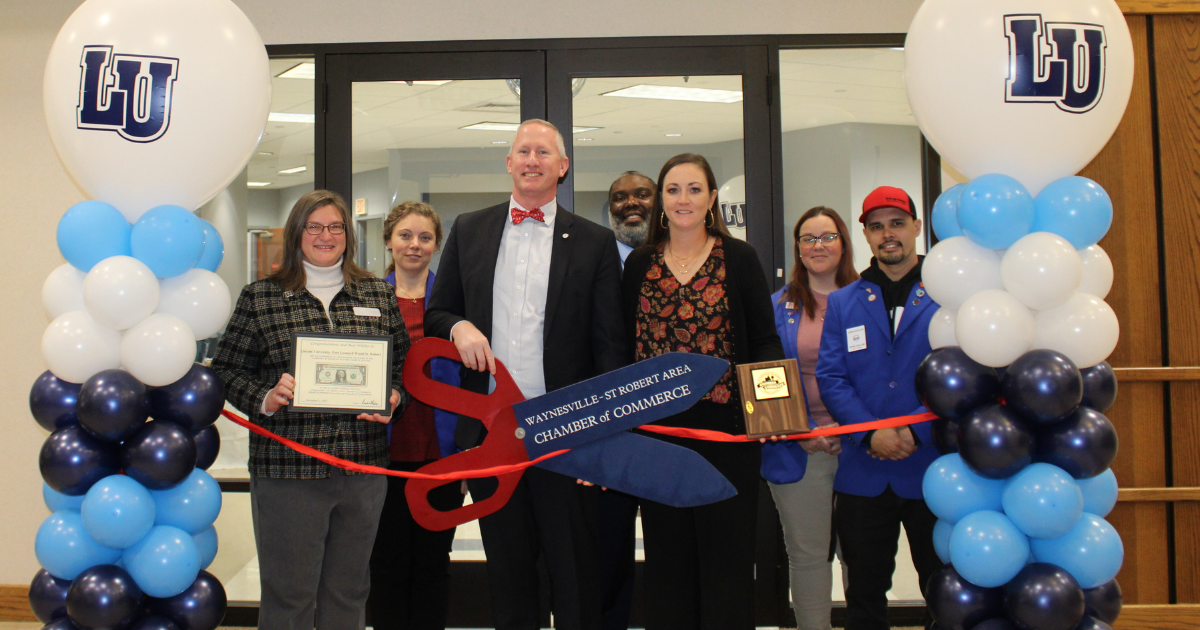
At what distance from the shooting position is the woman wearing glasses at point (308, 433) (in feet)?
6.96

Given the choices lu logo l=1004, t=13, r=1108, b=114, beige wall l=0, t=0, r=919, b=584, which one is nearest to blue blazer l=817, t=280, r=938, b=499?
lu logo l=1004, t=13, r=1108, b=114

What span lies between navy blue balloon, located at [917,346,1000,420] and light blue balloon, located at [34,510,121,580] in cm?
205

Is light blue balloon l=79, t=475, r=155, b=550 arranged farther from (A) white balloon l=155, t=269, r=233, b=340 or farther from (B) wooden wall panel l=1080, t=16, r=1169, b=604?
(B) wooden wall panel l=1080, t=16, r=1169, b=604

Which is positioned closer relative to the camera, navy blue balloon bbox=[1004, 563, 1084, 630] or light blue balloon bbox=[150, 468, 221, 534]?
navy blue balloon bbox=[1004, 563, 1084, 630]

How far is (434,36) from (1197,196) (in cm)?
305

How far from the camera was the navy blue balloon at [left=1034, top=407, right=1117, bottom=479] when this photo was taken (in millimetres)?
1688

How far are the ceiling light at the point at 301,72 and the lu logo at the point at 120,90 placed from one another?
172 cm

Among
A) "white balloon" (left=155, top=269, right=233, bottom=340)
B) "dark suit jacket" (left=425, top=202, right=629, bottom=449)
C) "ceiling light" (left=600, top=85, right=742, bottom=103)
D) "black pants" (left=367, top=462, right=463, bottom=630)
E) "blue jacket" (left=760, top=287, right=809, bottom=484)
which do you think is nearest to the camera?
"white balloon" (left=155, top=269, right=233, bottom=340)

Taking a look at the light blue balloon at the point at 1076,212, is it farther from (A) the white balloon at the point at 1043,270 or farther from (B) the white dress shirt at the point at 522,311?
(B) the white dress shirt at the point at 522,311

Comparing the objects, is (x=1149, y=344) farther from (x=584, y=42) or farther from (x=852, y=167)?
(x=584, y=42)

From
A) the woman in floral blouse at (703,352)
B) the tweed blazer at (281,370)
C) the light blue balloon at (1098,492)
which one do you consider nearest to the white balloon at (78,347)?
the tweed blazer at (281,370)

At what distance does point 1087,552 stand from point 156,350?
2246 millimetres

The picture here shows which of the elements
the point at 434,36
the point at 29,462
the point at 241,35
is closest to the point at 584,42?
the point at 434,36

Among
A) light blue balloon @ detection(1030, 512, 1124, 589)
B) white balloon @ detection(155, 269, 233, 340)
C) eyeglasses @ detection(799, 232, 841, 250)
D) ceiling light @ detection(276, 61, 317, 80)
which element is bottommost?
light blue balloon @ detection(1030, 512, 1124, 589)
